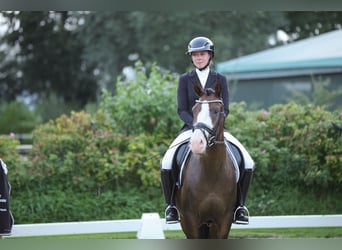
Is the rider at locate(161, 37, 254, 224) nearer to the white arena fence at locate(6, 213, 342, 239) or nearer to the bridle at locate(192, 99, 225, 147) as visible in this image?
the bridle at locate(192, 99, 225, 147)

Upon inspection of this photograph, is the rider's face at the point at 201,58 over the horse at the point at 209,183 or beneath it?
over

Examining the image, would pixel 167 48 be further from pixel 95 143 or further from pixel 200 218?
pixel 200 218

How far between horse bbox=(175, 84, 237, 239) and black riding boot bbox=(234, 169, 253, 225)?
0.10m

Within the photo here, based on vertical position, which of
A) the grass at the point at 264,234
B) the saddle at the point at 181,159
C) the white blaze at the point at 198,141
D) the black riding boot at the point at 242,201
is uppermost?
the white blaze at the point at 198,141

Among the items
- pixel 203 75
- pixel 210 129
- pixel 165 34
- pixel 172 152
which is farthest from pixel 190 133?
pixel 165 34

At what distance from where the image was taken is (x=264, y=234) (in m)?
8.45

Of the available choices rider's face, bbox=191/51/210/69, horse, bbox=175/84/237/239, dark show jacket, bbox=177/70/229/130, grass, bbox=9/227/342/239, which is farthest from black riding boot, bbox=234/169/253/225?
grass, bbox=9/227/342/239

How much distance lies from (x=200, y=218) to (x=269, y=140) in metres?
4.23

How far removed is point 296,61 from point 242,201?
9.40 m

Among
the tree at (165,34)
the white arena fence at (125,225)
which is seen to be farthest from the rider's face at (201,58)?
the tree at (165,34)

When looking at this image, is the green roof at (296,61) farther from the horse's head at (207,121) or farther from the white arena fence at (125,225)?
the horse's head at (207,121)

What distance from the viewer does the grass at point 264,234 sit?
26.9 feet

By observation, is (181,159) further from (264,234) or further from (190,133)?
(264,234)

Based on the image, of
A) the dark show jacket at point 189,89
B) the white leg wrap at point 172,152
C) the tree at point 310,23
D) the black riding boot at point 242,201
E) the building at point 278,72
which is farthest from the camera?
the tree at point 310,23
